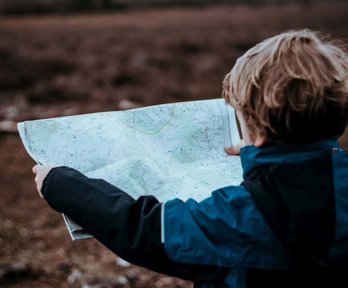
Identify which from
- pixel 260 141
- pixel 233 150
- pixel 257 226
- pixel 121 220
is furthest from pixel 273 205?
pixel 233 150

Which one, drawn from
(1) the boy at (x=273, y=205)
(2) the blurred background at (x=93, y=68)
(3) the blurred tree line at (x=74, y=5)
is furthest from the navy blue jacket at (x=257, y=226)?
(3) the blurred tree line at (x=74, y=5)

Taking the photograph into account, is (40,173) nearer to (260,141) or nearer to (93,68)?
(260,141)

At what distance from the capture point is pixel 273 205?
1.44 meters

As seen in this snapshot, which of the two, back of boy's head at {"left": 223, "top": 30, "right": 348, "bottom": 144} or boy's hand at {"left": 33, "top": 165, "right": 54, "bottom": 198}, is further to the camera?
boy's hand at {"left": 33, "top": 165, "right": 54, "bottom": 198}

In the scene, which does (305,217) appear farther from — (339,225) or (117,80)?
→ (117,80)

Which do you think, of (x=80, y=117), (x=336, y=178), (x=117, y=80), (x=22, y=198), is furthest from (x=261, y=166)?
(x=117, y=80)

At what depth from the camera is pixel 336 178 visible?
1.48 metres

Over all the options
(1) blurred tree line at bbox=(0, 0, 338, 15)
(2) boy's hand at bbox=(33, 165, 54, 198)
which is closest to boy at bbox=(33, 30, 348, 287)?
(2) boy's hand at bbox=(33, 165, 54, 198)

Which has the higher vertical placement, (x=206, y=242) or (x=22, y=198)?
(x=206, y=242)

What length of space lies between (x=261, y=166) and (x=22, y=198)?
3.33 m

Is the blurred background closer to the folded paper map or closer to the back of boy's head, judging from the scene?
the folded paper map

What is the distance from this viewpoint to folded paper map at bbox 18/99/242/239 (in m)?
1.80

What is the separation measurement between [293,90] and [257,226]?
1.04 ft

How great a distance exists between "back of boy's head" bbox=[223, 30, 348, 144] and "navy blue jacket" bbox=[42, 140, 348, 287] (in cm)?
5
